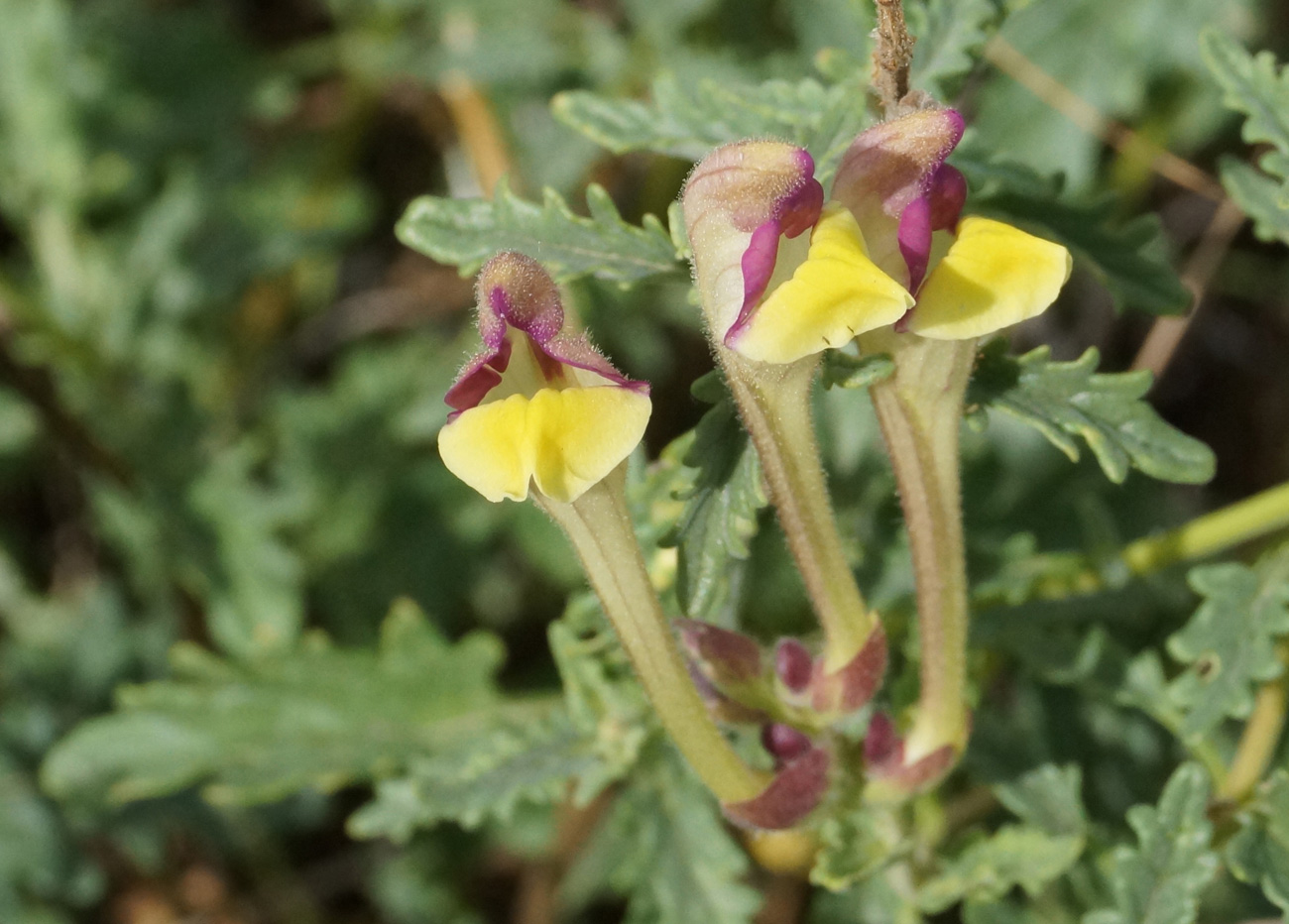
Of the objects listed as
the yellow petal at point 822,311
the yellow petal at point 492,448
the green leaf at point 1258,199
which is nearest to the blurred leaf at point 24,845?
the yellow petal at point 492,448

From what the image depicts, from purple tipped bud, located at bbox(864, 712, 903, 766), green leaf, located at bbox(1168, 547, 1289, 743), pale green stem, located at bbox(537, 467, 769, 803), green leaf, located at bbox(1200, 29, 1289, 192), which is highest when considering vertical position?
green leaf, located at bbox(1200, 29, 1289, 192)

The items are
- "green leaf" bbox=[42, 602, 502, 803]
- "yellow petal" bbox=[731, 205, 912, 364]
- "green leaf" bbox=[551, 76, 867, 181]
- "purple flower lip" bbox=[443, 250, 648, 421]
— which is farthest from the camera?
"green leaf" bbox=[42, 602, 502, 803]

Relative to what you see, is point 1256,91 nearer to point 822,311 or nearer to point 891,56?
point 891,56

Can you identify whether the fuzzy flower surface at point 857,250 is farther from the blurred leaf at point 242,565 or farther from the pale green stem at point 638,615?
the blurred leaf at point 242,565

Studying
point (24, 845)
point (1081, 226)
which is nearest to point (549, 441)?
point (1081, 226)

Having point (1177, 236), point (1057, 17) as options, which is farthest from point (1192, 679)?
point (1177, 236)

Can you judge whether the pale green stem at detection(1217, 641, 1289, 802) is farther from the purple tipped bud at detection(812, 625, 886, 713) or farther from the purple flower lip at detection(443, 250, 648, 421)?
the purple flower lip at detection(443, 250, 648, 421)

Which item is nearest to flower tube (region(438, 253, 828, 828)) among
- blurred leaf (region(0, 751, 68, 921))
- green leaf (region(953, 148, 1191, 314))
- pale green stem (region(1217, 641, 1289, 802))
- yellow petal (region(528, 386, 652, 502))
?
yellow petal (region(528, 386, 652, 502))
